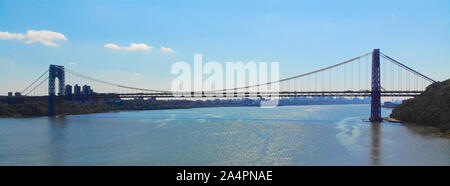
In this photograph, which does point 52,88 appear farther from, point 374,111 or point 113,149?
point 374,111

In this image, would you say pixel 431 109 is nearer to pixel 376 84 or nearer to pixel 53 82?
pixel 376 84

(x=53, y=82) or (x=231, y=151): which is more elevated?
(x=53, y=82)

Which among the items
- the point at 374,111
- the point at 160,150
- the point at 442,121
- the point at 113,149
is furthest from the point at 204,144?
the point at 374,111

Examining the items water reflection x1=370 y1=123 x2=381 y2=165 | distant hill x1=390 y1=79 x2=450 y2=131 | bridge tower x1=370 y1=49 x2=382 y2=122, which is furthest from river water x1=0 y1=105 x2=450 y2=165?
bridge tower x1=370 y1=49 x2=382 y2=122

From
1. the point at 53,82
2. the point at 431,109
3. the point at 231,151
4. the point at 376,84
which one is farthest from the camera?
the point at 53,82

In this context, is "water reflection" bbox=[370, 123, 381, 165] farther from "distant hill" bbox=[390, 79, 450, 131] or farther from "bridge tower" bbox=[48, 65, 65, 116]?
"bridge tower" bbox=[48, 65, 65, 116]

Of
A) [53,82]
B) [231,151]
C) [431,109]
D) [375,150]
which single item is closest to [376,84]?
[431,109]

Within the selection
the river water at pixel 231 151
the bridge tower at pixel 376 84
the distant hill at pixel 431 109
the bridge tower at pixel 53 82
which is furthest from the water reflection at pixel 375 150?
the bridge tower at pixel 53 82
